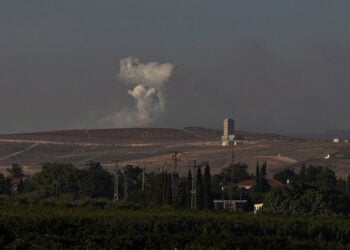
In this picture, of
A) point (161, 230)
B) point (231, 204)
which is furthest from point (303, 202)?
point (161, 230)

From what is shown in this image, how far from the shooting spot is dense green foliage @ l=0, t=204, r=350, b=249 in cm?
8400

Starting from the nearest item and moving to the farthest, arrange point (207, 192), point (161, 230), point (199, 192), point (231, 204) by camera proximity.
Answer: point (161, 230) < point (199, 192) < point (207, 192) < point (231, 204)

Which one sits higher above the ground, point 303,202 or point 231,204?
point 303,202

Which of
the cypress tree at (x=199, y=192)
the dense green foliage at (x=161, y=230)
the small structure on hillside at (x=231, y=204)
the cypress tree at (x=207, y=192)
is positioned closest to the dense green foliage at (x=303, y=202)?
the cypress tree at (x=207, y=192)

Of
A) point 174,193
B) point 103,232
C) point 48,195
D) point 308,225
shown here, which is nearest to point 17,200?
point 174,193

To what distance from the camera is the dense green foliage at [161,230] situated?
276 feet

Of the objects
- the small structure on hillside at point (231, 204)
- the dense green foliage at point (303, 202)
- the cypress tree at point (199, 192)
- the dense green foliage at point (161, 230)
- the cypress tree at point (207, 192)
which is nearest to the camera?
the dense green foliage at point (161, 230)

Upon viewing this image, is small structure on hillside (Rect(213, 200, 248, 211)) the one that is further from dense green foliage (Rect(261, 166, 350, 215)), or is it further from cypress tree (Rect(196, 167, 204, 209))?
cypress tree (Rect(196, 167, 204, 209))

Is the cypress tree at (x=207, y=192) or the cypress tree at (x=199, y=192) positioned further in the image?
the cypress tree at (x=207, y=192)

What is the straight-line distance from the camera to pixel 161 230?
360 ft

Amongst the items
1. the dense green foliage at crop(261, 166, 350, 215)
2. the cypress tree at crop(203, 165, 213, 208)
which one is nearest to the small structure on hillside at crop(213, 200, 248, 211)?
the dense green foliage at crop(261, 166, 350, 215)

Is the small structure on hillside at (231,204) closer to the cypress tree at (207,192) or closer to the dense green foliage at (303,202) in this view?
the dense green foliage at (303,202)

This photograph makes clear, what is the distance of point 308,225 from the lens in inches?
4616

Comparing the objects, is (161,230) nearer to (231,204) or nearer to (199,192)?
(199,192)
